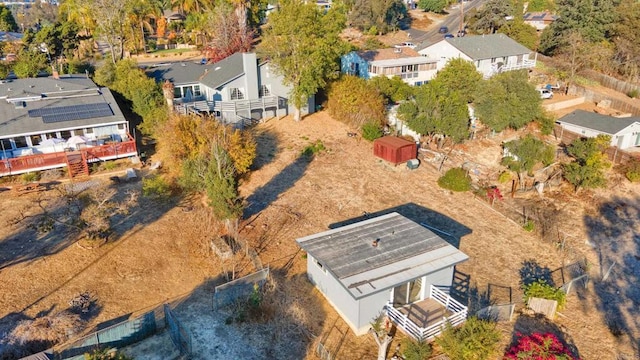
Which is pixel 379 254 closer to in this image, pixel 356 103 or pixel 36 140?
pixel 356 103

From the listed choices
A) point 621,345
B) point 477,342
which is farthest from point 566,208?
point 477,342

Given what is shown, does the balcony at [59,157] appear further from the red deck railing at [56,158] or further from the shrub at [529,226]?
the shrub at [529,226]

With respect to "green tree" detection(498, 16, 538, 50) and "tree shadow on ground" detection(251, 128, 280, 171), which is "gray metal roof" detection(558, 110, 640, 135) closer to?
"tree shadow on ground" detection(251, 128, 280, 171)

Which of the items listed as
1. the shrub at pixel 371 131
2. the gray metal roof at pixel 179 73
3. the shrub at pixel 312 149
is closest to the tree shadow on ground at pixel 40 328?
the shrub at pixel 312 149

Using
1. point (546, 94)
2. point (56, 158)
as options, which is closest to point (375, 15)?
point (546, 94)

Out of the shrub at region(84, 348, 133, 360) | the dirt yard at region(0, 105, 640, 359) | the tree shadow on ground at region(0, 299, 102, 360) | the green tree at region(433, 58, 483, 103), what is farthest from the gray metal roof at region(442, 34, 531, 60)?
the shrub at region(84, 348, 133, 360)

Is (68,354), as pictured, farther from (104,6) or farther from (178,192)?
(104,6)
